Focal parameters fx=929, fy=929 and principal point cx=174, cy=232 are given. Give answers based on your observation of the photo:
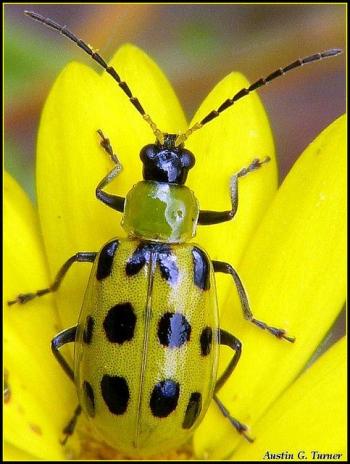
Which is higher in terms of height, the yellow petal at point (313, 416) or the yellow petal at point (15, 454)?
the yellow petal at point (313, 416)

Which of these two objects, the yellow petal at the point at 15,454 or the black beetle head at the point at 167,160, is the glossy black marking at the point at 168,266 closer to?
the black beetle head at the point at 167,160

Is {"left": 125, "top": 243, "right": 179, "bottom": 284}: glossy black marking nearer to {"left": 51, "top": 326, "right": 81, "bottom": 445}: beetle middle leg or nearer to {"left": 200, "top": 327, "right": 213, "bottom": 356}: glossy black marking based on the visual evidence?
{"left": 200, "top": 327, "right": 213, "bottom": 356}: glossy black marking

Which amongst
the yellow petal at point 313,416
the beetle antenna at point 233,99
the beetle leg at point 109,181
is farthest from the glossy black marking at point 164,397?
the beetle antenna at point 233,99

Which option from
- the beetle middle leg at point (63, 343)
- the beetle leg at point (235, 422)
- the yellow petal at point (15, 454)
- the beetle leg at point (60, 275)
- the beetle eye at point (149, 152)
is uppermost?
the beetle eye at point (149, 152)

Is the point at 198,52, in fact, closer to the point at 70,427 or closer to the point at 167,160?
the point at 167,160

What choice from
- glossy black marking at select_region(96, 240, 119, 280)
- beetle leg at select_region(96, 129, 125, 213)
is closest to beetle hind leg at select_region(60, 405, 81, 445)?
glossy black marking at select_region(96, 240, 119, 280)

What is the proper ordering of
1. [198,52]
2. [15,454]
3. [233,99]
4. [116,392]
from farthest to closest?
[198,52] → [15,454] → [233,99] → [116,392]

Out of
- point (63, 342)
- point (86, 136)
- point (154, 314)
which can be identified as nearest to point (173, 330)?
point (154, 314)
